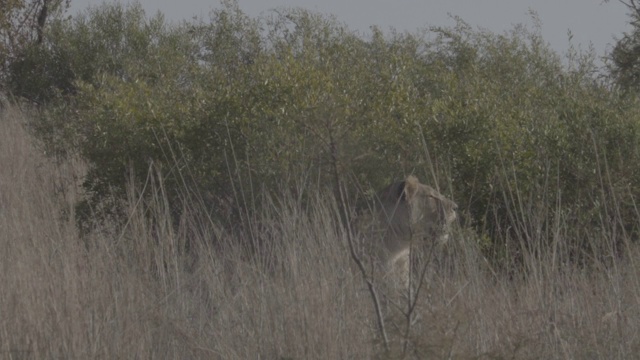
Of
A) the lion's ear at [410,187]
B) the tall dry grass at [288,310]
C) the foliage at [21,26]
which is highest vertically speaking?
the foliage at [21,26]

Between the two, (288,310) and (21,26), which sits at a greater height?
(21,26)

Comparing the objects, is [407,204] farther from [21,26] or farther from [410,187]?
[21,26]

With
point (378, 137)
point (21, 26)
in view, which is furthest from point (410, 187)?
point (21, 26)

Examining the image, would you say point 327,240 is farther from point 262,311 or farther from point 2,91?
point 2,91

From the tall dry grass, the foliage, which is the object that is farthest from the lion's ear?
the foliage

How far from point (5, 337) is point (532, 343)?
2.10 meters

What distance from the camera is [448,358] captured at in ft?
14.0

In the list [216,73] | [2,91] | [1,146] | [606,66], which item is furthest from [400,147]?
[2,91]

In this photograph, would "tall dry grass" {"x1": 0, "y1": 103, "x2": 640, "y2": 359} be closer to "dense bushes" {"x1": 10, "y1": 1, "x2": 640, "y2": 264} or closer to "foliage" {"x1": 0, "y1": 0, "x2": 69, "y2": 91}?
"dense bushes" {"x1": 10, "y1": 1, "x2": 640, "y2": 264}

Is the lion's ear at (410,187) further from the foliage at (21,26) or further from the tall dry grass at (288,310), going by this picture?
the foliage at (21,26)

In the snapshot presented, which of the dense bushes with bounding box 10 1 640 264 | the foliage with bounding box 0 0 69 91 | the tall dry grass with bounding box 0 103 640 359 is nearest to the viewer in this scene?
the tall dry grass with bounding box 0 103 640 359

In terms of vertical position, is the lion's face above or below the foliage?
below

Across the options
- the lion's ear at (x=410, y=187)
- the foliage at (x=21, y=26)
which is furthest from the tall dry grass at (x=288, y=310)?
the foliage at (x=21, y=26)

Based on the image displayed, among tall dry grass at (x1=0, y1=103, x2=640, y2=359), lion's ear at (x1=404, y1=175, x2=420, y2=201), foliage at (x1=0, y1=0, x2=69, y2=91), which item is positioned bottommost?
tall dry grass at (x1=0, y1=103, x2=640, y2=359)
